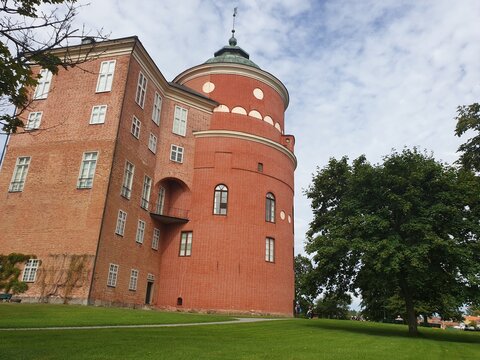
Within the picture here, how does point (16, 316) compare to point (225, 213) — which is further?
point (225, 213)

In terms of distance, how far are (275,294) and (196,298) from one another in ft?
19.6

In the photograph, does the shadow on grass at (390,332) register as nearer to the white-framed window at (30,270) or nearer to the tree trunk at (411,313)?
the tree trunk at (411,313)

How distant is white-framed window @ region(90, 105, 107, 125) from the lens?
25.8m

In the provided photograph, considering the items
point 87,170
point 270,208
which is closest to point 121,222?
point 87,170

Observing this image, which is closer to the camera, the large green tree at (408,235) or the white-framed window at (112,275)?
the large green tree at (408,235)

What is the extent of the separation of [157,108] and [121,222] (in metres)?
9.74

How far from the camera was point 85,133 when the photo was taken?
25.6m

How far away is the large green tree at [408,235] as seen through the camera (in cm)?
1816

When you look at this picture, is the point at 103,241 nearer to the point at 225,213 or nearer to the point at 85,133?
the point at 85,133

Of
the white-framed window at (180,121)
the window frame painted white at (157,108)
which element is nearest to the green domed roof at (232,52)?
the white-framed window at (180,121)

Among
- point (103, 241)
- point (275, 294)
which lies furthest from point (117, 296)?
point (275, 294)

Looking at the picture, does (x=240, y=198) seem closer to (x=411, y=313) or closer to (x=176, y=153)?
(x=176, y=153)

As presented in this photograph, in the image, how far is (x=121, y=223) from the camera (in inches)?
988

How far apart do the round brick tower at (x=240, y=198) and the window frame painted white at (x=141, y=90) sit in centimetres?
570
